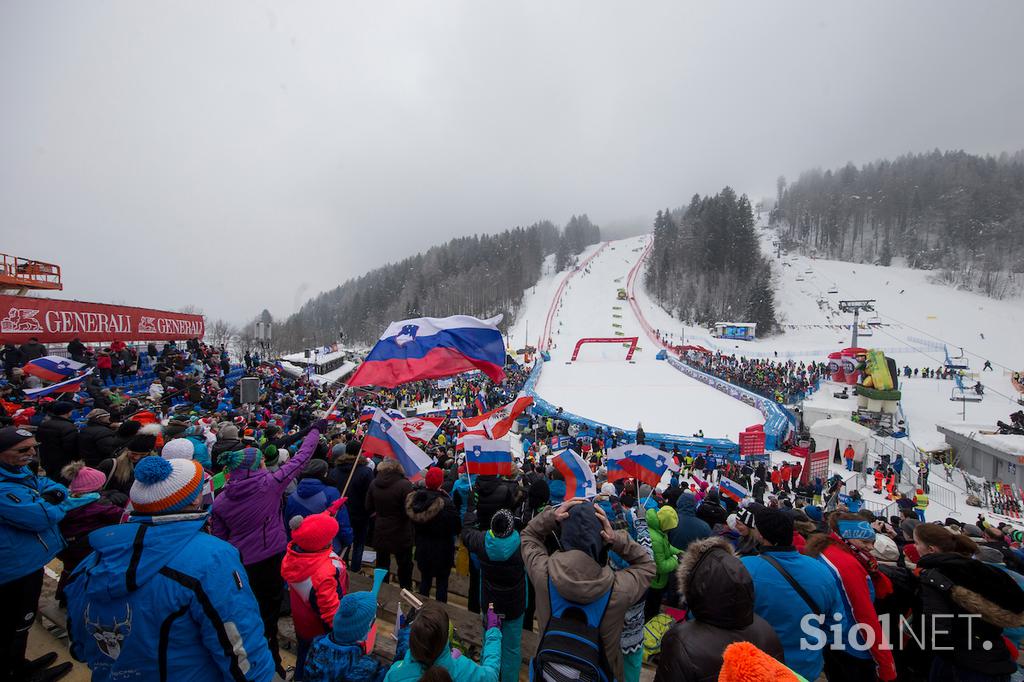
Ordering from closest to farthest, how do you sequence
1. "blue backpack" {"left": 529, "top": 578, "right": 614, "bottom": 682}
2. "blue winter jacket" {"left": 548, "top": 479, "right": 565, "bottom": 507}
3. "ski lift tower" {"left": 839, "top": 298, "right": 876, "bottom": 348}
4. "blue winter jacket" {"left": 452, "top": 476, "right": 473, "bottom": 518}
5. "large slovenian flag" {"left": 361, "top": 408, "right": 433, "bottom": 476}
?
"blue backpack" {"left": 529, "top": 578, "right": 614, "bottom": 682}, "blue winter jacket" {"left": 452, "top": 476, "right": 473, "bottom": 518}, "blue winter jacket" {"left": 548, "top": 479, "right": 565, "bottom": 507}, "large slovenian flag" {"left": 361, "top": 408, "right": 433, "bottom": 476}, "ski lift tower" {"left": 839, "top": 298, "right": 876, "bottom": 348}

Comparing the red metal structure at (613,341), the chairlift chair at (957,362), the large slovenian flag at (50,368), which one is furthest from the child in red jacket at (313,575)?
the chairlift chair at (957,362)

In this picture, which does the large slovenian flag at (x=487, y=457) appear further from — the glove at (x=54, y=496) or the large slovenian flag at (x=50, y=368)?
the large slovenian flag at (x=50, y=368)

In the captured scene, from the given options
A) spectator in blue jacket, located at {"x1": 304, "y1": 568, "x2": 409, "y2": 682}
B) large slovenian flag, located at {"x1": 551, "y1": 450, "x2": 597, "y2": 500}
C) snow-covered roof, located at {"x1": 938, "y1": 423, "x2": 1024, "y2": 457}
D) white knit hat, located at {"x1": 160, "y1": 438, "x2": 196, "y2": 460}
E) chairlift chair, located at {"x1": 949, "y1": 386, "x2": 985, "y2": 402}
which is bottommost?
chairlift chair, located at {"x1": 949, "y1": 386, "x2": 985, "y2": 402}

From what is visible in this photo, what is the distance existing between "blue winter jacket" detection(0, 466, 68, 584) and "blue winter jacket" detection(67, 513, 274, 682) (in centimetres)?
112

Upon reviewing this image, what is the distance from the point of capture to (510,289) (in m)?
76.8

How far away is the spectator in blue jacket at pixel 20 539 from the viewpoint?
2.45 meters

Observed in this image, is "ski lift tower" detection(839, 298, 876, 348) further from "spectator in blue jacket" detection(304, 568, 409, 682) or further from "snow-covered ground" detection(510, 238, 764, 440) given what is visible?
"spectator in blue jacket" detection(304, 568, 409, 682)

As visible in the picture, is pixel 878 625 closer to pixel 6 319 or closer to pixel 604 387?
pixel 6 319

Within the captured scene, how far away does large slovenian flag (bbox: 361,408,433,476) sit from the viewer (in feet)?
18.1

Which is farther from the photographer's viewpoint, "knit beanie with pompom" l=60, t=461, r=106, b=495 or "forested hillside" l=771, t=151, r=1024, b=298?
"forested hillside" l=771, t=151, r=1024, b=298

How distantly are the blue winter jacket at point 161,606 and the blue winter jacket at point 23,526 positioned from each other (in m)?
1.12

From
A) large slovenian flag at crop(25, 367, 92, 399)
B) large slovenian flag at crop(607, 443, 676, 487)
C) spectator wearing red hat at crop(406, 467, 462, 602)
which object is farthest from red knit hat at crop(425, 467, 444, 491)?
large slovenian flag at crop(25, 367, 92, 399)

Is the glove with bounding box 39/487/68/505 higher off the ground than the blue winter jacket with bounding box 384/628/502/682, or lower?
higher

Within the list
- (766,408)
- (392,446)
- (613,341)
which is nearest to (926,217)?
(613,341)
